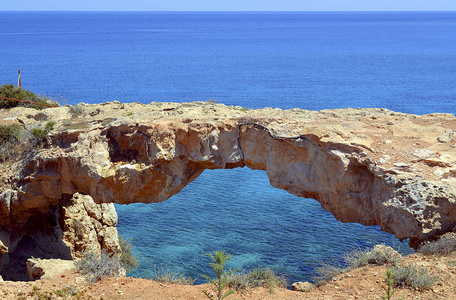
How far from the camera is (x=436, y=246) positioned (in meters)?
10.3

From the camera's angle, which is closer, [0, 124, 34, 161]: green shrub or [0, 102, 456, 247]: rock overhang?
[0, 102, 456, 247]: rock overhang

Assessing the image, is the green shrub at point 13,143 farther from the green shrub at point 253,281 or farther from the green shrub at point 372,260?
the green shrub at point 372,260

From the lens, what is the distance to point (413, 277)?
9617 mm

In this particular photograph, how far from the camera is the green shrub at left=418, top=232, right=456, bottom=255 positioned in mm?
10273

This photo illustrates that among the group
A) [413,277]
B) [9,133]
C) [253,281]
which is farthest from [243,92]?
[413,277]

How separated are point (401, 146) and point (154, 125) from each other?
21.1ft

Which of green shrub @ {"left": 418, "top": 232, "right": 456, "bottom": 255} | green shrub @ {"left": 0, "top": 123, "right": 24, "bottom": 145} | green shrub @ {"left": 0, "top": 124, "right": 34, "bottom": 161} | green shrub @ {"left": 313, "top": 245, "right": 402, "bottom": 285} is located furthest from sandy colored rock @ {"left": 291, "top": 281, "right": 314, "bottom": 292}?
green shrub @ {"left": 0, "top": 123, "right": 24, "bottom": 145}

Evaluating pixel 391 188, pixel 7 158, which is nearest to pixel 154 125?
pixel 7 158

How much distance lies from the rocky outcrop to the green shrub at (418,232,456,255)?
0.29 m

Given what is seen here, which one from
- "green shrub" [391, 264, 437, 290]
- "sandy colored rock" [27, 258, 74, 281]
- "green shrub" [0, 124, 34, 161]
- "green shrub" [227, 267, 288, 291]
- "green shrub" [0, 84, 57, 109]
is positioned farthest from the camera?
"green shrub" [0, 84, 57, 109]

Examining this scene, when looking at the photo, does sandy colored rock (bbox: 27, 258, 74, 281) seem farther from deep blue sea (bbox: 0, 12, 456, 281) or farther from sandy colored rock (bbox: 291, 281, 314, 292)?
sandy colored rock (bbox: 291, 281, 314, 292)

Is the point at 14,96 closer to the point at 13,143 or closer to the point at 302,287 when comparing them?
the point at 13,143

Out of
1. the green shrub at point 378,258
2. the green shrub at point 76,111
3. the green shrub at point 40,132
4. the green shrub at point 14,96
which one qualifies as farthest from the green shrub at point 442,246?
the green shrub at point 14,96

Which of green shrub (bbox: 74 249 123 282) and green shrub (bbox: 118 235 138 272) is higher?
green shrub (bbox: 74 249 123 282)
